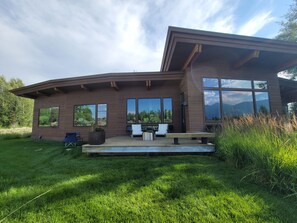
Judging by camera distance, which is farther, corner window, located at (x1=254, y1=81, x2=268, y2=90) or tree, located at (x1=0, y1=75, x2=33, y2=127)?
tree, located at (x1=0, y1=75, x2=33, y2=127)

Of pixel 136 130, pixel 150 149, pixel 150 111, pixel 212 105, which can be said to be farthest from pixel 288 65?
pixel 136 130

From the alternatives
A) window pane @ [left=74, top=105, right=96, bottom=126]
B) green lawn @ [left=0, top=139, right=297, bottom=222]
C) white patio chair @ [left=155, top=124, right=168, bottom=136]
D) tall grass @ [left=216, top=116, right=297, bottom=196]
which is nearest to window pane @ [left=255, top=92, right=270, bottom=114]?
tall grass @ [left=216, top=116, right=297, bottom=196]

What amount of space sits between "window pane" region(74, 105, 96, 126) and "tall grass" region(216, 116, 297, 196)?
7.07m

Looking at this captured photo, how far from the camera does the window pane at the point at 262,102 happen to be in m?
6.06

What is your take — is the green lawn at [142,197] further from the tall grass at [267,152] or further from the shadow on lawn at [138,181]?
the tall grass at [267,152]

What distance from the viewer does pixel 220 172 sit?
9.38ft

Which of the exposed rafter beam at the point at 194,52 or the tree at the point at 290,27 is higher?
the tree at the point at 290,27

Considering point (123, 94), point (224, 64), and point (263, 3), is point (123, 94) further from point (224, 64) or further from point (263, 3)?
point (263, 3)

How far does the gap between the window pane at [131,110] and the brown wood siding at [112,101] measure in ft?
0.76

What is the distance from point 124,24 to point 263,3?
21.1ft

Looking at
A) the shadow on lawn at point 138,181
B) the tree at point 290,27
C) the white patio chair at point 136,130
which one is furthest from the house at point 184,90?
the tree at point 290,27

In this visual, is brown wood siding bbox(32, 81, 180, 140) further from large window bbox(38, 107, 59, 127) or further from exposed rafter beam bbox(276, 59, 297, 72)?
exposed rafter beam bbox(276, 59, 297, 72)

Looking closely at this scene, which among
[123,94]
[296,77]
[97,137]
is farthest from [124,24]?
[296,77]

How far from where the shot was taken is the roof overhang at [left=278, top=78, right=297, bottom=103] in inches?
297
